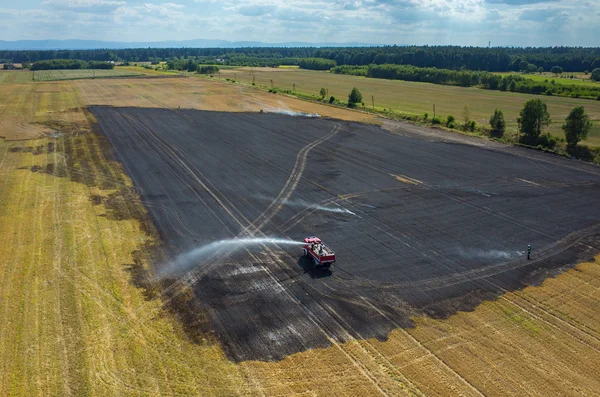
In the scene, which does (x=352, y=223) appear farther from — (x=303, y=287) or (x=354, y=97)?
(x=354, y=97)

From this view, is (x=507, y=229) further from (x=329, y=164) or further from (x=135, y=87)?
(x=135, y=87)

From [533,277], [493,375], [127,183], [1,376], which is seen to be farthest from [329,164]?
[1,376]

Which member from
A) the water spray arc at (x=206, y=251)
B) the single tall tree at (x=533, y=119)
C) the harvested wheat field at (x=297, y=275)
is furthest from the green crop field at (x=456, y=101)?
the water spray arc at (x=206, y=251)

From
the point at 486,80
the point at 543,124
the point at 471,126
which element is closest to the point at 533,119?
the point at 543,124

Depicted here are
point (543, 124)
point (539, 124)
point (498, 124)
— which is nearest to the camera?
point (543, 124)

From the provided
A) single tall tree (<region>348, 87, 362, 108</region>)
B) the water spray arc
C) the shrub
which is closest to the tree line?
single tall tree (<region>348, 87, 362, 108</region>)

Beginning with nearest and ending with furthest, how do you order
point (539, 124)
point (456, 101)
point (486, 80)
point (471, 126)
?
point (539, 124)
point (471, 126)
point (456, 101)
point (486, 80)

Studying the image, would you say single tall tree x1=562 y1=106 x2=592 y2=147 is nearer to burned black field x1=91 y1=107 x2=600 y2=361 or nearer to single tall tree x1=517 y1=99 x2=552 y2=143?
single tall tree x1=517 y1=99 x2=552 y2=143
